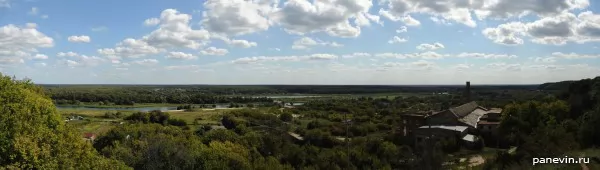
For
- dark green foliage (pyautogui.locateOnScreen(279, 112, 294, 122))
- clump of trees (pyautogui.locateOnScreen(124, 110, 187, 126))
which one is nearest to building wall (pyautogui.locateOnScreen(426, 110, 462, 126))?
dark green foliage (pyautogui.locateOnScreen(279, 112, 294, 122))

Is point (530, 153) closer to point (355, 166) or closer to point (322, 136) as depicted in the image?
point (355, 166)

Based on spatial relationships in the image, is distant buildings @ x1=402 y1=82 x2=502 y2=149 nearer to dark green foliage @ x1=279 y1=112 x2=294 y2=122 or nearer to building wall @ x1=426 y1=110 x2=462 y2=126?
building wall @ x1=426 y1=110 x2=462 y2=126

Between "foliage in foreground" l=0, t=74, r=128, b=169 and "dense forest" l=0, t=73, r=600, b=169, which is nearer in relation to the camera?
"foliage in foreground" l=0, t=74, r=128, b=169

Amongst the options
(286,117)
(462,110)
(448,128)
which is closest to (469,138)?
(448,128)

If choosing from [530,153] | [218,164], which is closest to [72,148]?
[218,164]

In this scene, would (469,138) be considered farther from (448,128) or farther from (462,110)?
(462,110)

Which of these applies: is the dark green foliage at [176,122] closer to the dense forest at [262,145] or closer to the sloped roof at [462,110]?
the dense forest at [262,145]

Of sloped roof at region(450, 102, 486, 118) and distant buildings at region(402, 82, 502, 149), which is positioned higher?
sloped roof at region(450, 102, 486, 118)

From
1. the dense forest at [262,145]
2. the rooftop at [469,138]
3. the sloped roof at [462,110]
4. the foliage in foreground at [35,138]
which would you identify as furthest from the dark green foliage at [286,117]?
the foliage in foreground at [35,138]
